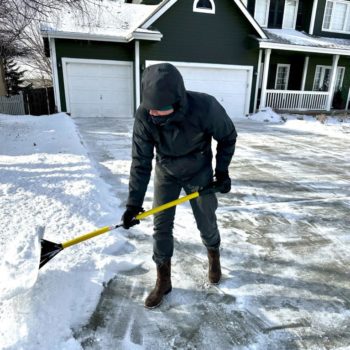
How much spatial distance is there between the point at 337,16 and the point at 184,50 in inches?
383

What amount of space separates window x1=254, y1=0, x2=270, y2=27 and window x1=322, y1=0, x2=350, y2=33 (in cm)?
350

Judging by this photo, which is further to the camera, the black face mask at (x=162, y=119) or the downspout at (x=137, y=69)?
the downspout at (x=137, y=69)

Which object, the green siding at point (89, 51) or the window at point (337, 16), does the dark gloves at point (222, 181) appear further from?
the window at point (337, 16)

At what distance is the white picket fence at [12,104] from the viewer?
1310cm

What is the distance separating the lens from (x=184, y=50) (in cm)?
1331

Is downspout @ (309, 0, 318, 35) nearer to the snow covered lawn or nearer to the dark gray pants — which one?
the snow covered lawn

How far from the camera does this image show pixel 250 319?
218 cm

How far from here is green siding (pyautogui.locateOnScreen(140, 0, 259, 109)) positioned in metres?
12.9

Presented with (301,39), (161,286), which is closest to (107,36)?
(301,39)

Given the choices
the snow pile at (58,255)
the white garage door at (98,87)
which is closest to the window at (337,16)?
the white garage door at (98,87)

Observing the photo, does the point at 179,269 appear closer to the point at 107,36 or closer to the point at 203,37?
the point at 107,36

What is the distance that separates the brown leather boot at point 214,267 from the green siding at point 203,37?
11556mm

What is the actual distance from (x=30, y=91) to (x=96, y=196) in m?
11.6

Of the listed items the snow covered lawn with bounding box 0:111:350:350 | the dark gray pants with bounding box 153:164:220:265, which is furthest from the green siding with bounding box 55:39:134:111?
the dark gray pants with bounding box 153:164:220:265
